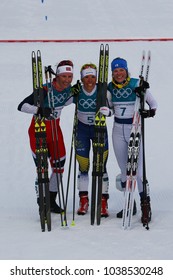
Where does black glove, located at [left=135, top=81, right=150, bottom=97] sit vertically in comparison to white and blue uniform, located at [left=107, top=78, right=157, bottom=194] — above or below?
above

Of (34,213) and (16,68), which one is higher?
(16,68)

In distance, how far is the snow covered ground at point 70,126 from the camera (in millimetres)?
7148

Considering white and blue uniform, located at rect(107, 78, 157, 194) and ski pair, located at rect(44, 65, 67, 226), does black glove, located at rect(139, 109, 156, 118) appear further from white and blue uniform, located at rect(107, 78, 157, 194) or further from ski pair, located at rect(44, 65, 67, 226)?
ski pair, located at rect(44, 65, 67, 226)

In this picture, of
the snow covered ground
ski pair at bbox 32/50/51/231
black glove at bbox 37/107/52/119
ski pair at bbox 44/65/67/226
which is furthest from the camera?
ski pair at bbox 44/65/67/226

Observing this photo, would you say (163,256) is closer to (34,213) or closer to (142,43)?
(34,213)

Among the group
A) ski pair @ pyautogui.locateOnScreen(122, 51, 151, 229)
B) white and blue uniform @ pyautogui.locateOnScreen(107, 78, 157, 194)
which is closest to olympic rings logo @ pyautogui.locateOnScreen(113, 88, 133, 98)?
white and blue uniform @ pyautogui.locateOnScreen(107, 78, 157, 194)

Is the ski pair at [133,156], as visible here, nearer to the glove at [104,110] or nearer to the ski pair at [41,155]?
the glove at [104,110]

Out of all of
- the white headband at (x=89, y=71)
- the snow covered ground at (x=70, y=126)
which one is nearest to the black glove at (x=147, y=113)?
the white headband at (x=89, y=71)

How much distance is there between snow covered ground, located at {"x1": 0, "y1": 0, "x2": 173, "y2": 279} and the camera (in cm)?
715

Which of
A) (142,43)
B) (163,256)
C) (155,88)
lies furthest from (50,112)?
(142,43)

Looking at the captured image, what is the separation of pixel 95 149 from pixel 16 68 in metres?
7.13

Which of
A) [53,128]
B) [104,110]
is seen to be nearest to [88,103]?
[104,110]

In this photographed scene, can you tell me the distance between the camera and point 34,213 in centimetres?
855

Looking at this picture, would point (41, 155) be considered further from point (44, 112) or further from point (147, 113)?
point (147, 113)
